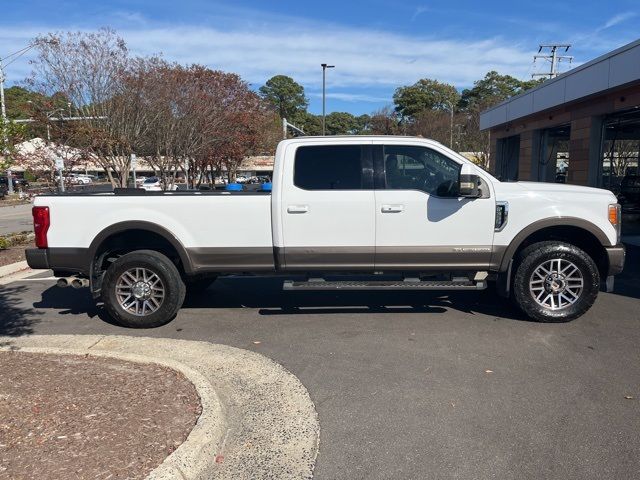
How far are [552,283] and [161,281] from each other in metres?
4.50

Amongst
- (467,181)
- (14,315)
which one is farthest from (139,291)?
(467,181)

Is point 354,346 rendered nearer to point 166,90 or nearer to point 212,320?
point 212,320

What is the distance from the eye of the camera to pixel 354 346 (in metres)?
5.45

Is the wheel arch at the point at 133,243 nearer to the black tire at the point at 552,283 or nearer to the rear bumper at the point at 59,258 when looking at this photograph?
the rear bumper at the point at 59,258

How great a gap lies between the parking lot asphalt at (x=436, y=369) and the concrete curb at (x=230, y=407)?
0.55 feet

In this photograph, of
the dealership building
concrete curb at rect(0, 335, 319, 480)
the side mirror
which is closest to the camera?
concrete curb at rect(0, 335, 319, 480)

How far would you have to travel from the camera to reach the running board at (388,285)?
5.98 metres

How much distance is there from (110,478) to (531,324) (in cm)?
479

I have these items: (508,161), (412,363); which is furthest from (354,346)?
(508,161)

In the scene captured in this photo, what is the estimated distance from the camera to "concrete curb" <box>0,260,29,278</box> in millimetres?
9742

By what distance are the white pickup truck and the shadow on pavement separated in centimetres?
80

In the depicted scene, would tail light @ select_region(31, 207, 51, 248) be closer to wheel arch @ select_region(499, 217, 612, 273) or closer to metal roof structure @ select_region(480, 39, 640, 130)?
wheel arch @ select_region(499, 217, 612, 273)

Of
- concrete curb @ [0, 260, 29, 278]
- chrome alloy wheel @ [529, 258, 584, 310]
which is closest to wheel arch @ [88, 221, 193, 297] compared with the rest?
chrome alloy wheel @ [529, 258, 584, 310]

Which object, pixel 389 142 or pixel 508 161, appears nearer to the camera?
pixel 389 142
